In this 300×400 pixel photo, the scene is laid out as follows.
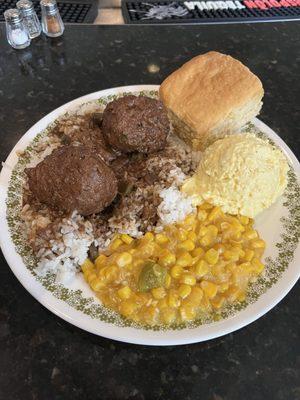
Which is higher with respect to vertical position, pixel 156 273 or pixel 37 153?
pixel 37 153

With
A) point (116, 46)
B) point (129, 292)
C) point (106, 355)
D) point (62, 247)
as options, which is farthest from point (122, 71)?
point (106, 355)

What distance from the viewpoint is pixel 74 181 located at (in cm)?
251

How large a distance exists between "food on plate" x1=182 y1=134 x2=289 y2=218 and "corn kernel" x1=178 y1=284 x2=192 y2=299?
0.66m

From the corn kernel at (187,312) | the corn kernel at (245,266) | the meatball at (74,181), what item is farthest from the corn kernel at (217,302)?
the meatball at (74,181)

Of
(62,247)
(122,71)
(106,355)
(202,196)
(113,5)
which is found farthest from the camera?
(113,5)

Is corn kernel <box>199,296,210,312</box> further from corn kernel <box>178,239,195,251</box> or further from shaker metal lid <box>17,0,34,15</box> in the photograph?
shaker metal lid <box>17,0,34,15</box>

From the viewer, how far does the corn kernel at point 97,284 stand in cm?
244

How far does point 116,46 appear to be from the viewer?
4543 millimetres

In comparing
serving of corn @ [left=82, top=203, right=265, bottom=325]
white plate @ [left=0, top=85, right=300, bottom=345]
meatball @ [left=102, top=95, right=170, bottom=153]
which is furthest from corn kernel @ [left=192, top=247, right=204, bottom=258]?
meatball @ [left=102, top=95, right=170, bottom=153]

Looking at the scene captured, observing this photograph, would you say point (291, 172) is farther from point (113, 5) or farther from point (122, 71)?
point (113, 5)

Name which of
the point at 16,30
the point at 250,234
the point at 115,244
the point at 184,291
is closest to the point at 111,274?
the point at 115,244

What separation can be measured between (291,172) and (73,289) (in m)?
1.77

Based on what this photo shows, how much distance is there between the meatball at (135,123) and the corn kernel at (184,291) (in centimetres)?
107

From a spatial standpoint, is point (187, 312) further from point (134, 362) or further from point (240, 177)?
point (240, 177)
